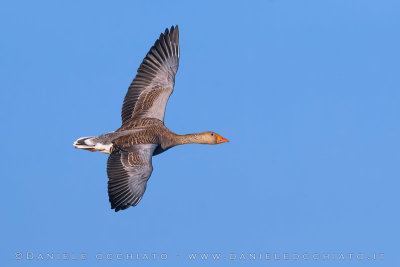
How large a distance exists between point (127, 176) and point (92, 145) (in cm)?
242

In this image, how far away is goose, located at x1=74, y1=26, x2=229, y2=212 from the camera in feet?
67.5

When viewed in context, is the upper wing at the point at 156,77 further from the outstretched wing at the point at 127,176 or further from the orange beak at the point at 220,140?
the outstretched wing at the point at 127,176

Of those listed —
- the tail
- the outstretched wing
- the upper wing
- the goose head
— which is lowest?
the outstretched wing

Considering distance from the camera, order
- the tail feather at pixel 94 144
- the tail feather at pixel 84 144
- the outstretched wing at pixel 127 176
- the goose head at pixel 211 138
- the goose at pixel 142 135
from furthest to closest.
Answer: the goose head at pixel 211 138 → the tail feather at pixel 84 144 → the tail feather at pixel 94 144 → the goose at pixel 142 135 → the outstretched wing at pixel 127 176

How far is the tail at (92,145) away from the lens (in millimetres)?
22234

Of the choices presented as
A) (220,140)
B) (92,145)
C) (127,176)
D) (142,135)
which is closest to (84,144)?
(92,145)

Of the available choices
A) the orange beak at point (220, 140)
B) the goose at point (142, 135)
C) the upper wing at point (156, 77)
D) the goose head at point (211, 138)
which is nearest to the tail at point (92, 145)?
the goose at point (142, 135)

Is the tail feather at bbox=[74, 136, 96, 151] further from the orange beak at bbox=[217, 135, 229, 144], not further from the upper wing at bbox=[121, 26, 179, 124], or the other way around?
the orange beak at bbox=[217, 135, 229, 144]

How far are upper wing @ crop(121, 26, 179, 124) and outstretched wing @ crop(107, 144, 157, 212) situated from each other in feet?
11.0

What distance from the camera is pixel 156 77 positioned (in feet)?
81.5

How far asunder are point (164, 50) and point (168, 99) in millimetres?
1837

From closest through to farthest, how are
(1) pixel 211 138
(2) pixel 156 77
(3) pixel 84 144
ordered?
(3) pixel 84 144, (1) pixel 211 138, (2) pixel 156 77

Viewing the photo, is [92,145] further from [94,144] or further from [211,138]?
[211,138]

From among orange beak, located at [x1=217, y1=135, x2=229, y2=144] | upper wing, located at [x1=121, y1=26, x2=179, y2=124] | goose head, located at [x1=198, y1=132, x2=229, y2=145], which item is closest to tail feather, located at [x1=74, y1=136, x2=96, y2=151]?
upper wing, located at [x1=121, y1=26, x2=179, y2=124]
